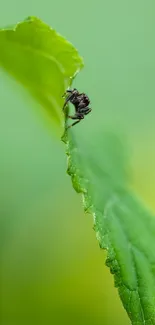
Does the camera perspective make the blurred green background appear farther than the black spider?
Yes

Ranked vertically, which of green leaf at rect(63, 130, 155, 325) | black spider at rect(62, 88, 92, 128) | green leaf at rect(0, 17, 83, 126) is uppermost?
black spider at rect(62, 88, 92, 128)

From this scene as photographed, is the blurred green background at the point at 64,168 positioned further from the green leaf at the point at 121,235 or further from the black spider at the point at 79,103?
the green leaf at the point at 121,235

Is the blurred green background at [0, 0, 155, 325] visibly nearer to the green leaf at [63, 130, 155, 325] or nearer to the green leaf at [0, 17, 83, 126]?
the green leaf at [0, 17, 83, 126]

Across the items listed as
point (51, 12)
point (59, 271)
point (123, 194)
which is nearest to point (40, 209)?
point (59, 271)

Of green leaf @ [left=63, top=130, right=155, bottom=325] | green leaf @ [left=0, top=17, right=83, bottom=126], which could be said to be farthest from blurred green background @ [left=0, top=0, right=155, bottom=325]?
green leaf @ [left=63, top=130, right=155, bottom=325]

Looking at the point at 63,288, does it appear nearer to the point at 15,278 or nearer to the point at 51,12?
the point at 15,278

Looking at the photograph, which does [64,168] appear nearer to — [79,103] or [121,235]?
[79,103]

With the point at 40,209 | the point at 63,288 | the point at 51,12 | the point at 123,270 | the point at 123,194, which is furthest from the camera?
the point at 51,12
